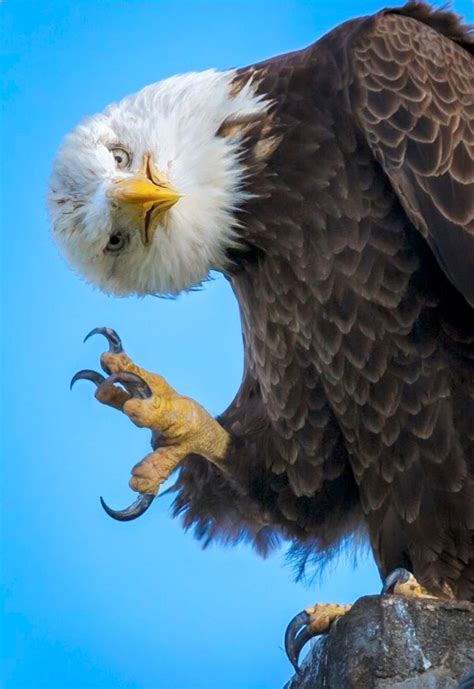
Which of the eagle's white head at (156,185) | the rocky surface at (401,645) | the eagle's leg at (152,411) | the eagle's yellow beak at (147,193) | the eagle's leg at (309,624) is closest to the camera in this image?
the rocky surface at (401,645)

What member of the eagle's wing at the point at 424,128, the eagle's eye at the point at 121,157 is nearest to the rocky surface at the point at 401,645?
the eagle's wing at the point at 424,128

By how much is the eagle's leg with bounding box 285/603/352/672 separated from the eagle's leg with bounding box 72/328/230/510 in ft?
1.60

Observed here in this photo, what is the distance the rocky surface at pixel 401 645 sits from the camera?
8.64ft

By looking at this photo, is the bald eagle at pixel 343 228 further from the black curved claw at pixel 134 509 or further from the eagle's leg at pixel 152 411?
the eagle's leg at pixel 152 411

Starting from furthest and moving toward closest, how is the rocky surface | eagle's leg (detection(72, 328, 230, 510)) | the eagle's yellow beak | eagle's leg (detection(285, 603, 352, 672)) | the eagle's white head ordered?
eagle's leg (detection(72, 328, 230, 510)), eagle's leg (detection(285, 603, 352, 672)), the eagle's white head, the eagle's yellow beak, the rocky surface

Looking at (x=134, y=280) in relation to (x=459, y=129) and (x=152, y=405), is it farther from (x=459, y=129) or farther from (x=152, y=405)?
(x=459, y=129)

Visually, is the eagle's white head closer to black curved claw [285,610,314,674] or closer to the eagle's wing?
the eagle's wing

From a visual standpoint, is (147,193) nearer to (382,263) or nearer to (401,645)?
(382,263)

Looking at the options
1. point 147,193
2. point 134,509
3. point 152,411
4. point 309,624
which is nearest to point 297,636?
point 309,624

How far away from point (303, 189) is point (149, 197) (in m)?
0.40

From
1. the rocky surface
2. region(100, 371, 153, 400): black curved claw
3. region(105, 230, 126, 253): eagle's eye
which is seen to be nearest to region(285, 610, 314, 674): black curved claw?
the rocky surface

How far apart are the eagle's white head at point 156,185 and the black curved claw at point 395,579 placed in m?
0.84

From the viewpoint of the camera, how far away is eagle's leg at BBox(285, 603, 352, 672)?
315cm

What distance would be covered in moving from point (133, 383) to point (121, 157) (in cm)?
60
